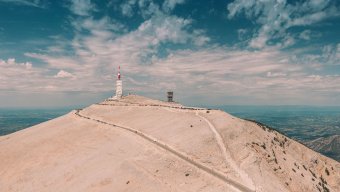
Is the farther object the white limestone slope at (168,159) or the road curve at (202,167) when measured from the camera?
the white limestone slope at (168,159)

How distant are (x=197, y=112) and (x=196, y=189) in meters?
41.9

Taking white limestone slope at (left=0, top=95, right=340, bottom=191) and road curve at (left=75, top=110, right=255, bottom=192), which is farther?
white limestone slope at (left=0, top=95, right=340, bottom=191)

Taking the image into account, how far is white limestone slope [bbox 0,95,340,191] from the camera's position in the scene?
142 ft

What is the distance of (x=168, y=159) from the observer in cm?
4884

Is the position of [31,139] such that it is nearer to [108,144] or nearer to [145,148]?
[108,144]

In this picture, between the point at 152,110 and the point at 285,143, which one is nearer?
the point at 285,143

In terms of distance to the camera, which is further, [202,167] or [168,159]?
[168,159]

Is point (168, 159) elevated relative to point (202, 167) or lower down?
elevated

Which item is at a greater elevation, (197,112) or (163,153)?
(197,112)

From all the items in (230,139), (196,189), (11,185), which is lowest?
(11,185)

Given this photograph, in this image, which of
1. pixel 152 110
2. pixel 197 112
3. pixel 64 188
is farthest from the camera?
pixel 152 110

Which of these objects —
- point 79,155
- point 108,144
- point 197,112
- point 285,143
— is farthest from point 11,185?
point 285,143

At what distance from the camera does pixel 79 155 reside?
61.2 m

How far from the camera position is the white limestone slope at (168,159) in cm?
4341
